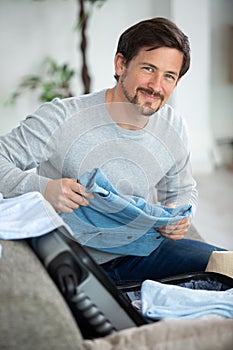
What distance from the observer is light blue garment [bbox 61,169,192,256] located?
1445mm

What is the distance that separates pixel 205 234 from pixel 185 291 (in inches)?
81.4

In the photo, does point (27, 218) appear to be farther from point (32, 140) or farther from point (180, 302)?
point (32, 140)

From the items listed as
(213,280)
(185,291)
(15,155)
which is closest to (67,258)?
(185,291)

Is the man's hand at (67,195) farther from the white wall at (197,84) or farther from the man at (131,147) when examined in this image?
the white wall at (197,84)

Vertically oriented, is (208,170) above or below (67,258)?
below

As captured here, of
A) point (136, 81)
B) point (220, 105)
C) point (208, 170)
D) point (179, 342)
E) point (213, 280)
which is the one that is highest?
point (136, 81)

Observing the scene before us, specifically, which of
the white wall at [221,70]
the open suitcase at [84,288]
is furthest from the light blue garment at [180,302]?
the white wall at [221,70]

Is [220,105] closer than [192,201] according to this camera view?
No

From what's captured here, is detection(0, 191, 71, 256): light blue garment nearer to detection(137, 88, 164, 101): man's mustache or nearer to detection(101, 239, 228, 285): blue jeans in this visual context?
detection(101, 239, 228, 285): blue jeans

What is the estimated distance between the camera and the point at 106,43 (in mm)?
4547

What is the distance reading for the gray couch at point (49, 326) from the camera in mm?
913

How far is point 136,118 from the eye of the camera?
176cm

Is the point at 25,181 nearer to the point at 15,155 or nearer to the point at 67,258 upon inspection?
the point at 15,155

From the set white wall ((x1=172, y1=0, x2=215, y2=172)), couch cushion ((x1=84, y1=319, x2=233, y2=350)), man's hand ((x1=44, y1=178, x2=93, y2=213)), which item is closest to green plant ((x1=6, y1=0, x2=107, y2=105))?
white wall ((x1=172, y1=0, x2=215, y2=172))
